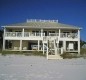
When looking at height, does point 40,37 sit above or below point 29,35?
below

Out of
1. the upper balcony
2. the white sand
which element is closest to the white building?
the upper balcony

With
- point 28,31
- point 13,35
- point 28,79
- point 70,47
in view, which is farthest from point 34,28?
point 28,79

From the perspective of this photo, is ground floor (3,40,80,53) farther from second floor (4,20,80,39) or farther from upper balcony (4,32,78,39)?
second floor (4,20,80,39)

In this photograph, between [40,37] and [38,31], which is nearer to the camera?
[40,37]

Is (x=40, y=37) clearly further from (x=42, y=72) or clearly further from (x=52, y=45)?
(x=42, y=72)

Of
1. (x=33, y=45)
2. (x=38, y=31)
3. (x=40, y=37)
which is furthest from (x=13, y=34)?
(x=38, y=31)

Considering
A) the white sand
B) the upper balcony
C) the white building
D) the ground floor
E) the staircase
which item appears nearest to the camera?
the white sand

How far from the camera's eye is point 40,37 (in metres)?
32.6

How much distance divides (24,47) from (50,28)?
4.82 meters

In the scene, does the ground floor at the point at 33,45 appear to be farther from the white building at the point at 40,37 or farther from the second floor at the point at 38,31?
the second floor at the point at 38,31

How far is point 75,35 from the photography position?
32625 mm

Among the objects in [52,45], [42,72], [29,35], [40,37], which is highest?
[29,35]

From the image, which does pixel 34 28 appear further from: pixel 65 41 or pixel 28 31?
pixel 65 41

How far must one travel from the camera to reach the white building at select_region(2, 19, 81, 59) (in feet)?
106
